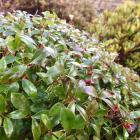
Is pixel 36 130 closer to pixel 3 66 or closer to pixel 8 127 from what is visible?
pixel 8 127

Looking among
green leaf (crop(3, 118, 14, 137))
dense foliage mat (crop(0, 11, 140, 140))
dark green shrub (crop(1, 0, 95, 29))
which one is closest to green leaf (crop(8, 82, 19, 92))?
dense foliage mat (crop(0, 11, 140, 140))

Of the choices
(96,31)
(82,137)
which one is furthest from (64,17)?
(82,137)

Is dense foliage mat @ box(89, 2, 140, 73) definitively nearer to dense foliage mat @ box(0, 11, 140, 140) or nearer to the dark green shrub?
the dark green shrub

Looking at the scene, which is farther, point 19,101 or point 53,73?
point 53,73

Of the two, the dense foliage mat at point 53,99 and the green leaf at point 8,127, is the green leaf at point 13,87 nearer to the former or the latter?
the dense foliage mat at point 53,99

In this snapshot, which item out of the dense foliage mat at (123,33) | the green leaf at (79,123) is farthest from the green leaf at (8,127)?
the dense foliage mat at (123,33)

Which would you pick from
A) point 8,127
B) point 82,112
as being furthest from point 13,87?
point 82,112
